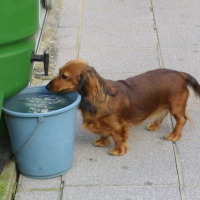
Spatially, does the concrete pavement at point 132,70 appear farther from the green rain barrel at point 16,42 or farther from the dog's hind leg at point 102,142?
the green rain barrel at point 16,42

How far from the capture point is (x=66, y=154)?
3545mm

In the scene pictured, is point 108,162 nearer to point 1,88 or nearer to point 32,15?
point 1,88

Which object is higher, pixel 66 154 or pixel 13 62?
pixel 13 62

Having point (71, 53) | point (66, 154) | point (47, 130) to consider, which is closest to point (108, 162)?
point (66, 154)

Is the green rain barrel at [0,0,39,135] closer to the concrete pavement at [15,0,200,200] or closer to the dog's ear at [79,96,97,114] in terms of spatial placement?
the dog's ear at [79,96,97,114]

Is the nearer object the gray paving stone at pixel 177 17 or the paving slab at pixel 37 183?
the paving slab at pixel 37 183

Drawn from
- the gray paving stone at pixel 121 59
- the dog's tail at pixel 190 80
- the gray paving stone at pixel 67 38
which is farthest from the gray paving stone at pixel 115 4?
the dog's tail at pixel 190 80

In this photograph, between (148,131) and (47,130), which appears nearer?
(47,130)

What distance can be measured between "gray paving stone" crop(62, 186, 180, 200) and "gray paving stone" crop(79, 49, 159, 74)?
93.8 inches

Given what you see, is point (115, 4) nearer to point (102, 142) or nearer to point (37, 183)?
point (102, 142)

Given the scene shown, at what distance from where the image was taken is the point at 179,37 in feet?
21.5

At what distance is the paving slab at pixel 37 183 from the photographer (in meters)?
3.48

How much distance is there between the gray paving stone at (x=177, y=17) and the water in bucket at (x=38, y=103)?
371cm

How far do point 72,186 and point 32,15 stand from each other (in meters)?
1.45
